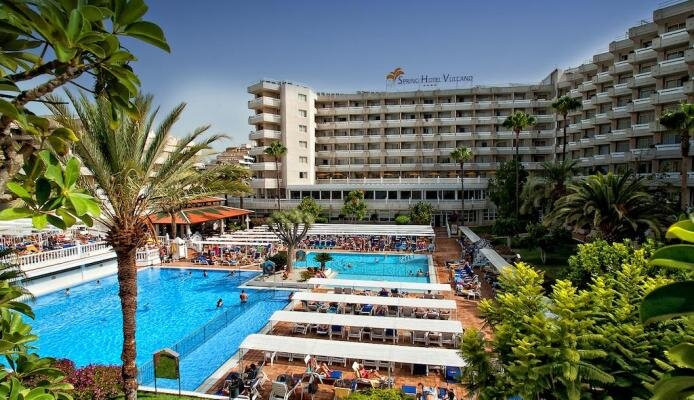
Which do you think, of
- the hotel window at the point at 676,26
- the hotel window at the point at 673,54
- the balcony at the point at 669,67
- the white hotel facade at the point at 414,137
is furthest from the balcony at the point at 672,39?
the white hotel facade at the point at 414,137

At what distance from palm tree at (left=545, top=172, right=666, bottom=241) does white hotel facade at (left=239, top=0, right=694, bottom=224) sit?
810 inches

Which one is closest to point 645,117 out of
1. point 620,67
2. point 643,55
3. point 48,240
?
point 643,55

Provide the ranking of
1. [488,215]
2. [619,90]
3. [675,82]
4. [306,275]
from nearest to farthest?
[306,275] → [675,82] → [619,90] → [488,215]

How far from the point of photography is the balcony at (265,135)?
5403 centimetres

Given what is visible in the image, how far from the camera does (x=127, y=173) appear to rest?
979 centimetres

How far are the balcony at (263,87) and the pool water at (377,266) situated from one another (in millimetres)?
27885

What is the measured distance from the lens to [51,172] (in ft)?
7.81

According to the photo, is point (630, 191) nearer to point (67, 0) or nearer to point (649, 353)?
point (649, 353)

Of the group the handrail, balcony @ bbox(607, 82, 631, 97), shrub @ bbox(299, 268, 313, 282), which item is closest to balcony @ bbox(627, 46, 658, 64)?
balcony @ bbox(607, 82, 631, 97)

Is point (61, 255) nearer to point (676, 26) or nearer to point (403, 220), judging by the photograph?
point (403, 220)

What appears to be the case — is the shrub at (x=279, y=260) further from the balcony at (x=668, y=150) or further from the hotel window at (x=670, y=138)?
the hotel window at (x=670, y=138)

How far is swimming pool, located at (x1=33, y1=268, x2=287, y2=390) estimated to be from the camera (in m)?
16.8

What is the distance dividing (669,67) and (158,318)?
41.8m

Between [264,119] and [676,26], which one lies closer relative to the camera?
[676,26]
